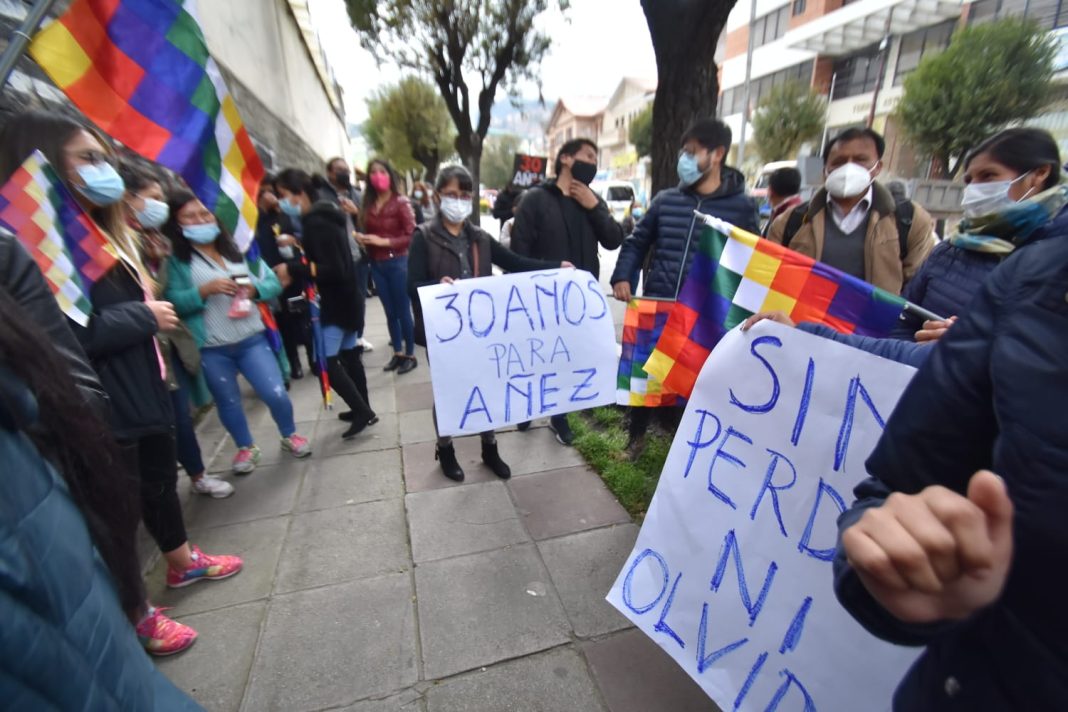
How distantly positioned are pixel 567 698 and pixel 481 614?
Result: 0.51m

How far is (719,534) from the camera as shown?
4.90 feet

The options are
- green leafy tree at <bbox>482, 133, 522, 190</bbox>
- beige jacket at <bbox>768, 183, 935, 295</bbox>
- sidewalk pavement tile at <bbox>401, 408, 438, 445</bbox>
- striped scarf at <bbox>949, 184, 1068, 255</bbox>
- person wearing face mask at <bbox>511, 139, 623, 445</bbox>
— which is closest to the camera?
striped scarf at <bbox>949, 184, 1068, 255</bbox>

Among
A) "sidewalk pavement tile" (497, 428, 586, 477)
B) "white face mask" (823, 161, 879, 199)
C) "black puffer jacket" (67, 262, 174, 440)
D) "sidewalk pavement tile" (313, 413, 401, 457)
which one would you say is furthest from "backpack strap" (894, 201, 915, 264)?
"black puffer jacket" (67, 262, 174, 440)

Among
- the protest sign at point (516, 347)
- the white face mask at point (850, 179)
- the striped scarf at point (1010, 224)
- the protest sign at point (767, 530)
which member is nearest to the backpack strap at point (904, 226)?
the white face mask at point (850, 179)

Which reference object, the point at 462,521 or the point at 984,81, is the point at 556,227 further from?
the point at 984,81

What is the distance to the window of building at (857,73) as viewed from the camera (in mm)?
26688

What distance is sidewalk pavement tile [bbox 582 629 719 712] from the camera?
1757 mm

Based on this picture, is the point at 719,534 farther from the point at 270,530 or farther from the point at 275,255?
the point at 275,255

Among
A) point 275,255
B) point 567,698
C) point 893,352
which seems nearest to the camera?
point 893,352

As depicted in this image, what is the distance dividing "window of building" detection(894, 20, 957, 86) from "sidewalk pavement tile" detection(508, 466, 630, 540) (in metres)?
29.0

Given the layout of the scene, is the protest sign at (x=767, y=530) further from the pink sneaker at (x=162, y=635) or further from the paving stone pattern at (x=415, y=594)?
the pink sneaker at (x=162, y=635)

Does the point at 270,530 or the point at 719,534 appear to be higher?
the point at 719,534

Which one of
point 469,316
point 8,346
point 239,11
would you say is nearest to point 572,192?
point 469,316

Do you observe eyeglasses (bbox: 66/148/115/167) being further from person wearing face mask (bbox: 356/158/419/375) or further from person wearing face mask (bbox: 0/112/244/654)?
person wearing face mask (bbox: 356/158/419/375)
